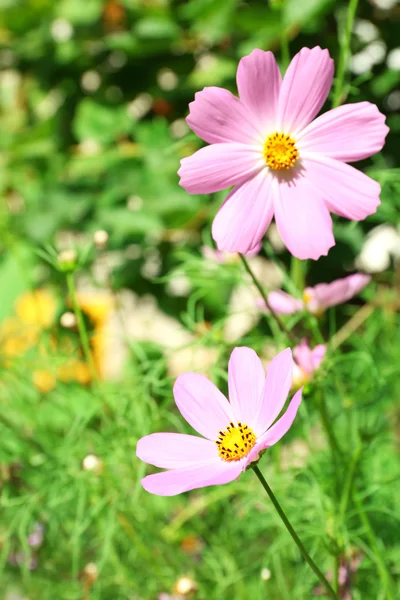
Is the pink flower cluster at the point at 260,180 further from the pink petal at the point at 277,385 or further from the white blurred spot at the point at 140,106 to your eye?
the white blurred spot at the point at 140,106

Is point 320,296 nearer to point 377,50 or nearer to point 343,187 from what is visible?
point 343,187

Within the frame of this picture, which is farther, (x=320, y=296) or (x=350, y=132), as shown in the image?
→ (x=320, y=296)

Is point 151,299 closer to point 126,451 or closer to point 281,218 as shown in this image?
point 126,451

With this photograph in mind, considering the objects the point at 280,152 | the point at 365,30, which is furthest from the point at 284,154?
the point at 365,30

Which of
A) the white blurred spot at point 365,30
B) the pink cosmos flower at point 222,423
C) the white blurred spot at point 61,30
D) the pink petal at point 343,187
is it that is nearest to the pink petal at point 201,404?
the pink cosmos flower at point 222,423

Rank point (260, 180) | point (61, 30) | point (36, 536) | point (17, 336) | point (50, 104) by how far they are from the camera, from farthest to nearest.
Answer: point (50, 104)
point (61, 30)
point (17, 336)
point (36, 536)
point (260, 180)

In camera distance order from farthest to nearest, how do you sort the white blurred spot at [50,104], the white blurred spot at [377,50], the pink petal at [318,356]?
the white blurred spot at [50,104] < the white blurred spot at [377,50] < the pink petal at [318,356]

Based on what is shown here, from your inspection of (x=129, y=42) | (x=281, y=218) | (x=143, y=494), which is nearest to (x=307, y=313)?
(x=281, y=218)
